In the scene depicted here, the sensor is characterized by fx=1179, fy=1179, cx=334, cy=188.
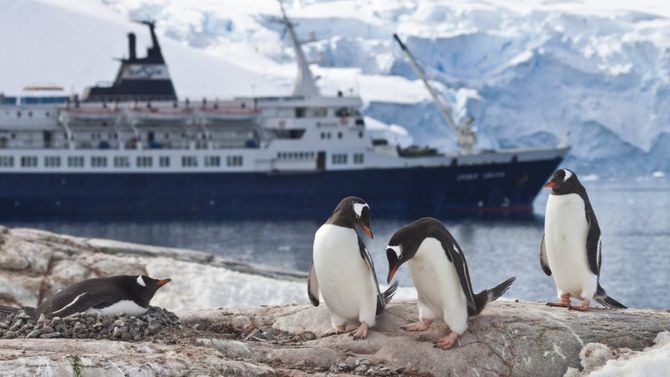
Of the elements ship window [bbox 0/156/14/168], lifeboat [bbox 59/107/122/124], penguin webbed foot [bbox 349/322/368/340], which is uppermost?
penguin webbed foot [bbox 349/322/368/340]

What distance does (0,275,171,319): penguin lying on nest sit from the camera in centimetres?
729

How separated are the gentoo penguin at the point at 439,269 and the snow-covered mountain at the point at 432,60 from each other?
1753 inches

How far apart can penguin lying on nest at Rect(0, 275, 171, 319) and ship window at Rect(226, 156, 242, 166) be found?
42.2m

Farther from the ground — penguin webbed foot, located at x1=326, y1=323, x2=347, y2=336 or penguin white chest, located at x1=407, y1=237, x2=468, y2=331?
penguin white chest, located at x1=407, y1=237, x2=468, y2=331

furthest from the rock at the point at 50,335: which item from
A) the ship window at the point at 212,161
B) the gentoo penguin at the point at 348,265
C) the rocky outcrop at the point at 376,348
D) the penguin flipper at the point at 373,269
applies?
the ship window at the point at 212,161

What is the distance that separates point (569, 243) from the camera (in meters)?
7.67

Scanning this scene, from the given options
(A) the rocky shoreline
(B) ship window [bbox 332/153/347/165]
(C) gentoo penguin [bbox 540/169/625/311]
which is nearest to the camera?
(A) the rocky shoreline

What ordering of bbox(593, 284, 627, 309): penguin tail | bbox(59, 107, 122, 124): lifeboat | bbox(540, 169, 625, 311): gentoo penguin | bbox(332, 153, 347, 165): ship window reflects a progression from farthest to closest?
bbox(59, 107, 122, 124): lifeboat
bbox(332, 153, 347, 165): ship window
bbox(593, 284, 627, 309): penguin tail
bbox(540, 169, 625, 311): gentoo penguin

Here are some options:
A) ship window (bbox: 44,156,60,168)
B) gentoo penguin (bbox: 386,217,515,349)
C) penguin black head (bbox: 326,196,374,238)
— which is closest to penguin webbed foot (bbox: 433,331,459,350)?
gentoo penguin (bbox: 386,217,515,349)

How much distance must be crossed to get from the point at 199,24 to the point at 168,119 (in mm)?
47394

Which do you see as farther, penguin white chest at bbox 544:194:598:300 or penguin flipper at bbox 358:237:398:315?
penguin white chest at bbox 544:194:598:300

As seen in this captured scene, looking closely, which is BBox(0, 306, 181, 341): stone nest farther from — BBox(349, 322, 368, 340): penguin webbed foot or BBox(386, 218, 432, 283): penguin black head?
BBox(386, 218, 432, 283): penguin black head

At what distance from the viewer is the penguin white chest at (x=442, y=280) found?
702cm

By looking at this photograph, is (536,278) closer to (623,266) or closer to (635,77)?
(623,266)
